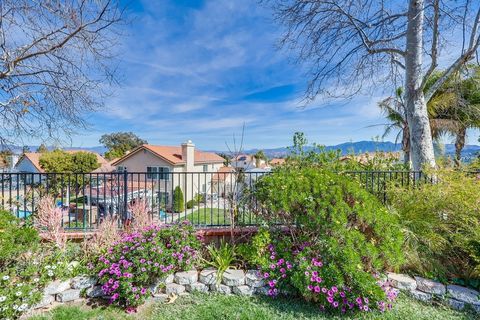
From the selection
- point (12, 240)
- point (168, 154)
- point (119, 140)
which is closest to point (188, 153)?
point (168, 154)

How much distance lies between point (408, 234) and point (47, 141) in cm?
675

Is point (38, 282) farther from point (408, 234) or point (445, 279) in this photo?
point (445, 279)

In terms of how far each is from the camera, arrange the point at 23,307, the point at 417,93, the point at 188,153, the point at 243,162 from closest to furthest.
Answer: the point at 23,307 → the point at 417,93 → the point at 243,162 → the point at 188,153

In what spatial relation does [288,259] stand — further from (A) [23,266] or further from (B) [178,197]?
(B) [178,197]

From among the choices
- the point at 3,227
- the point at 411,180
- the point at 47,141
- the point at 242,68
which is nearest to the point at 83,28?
the point at 47,141

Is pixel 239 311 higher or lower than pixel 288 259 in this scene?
lower

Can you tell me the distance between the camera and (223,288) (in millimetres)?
3090

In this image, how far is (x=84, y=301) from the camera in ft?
9.34

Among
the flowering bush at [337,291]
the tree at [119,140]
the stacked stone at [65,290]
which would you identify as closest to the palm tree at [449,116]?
the flowering bush at [337,291]

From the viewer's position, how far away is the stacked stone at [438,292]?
2.84 meters

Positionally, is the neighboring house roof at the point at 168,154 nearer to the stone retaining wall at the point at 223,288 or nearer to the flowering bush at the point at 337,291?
the stone retaining wall at the point at 223,288

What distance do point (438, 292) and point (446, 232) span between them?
0.88 metres

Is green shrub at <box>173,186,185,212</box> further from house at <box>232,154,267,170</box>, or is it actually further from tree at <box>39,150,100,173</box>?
tree at <box>39,150,100,173</box>

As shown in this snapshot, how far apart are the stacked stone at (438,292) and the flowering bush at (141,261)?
116 inches
